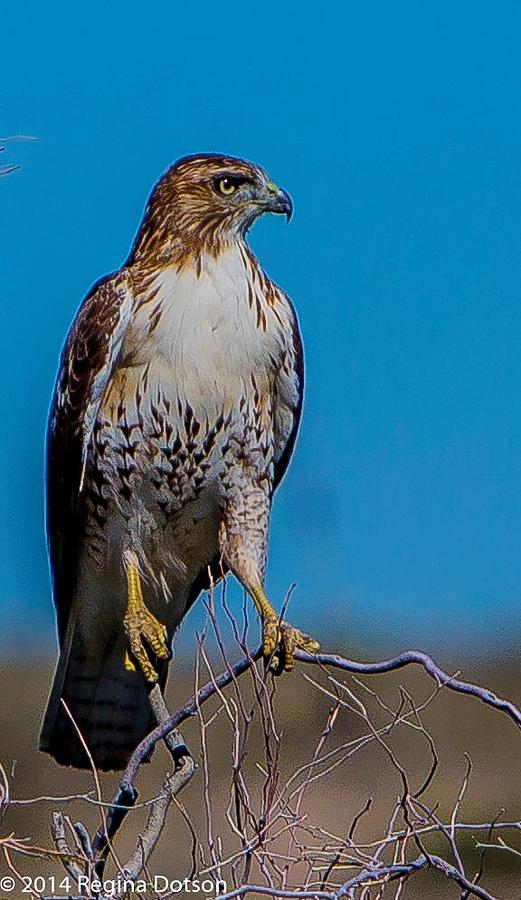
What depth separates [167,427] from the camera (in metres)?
4.64

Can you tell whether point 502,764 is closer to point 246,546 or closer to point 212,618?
point 246,546

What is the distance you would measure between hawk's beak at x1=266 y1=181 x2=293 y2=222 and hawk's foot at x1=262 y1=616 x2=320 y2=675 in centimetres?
116

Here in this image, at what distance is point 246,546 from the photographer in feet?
15.8

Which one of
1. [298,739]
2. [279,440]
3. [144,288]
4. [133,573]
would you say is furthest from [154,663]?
[298,739]

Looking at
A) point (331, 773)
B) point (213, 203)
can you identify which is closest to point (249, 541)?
point (213, 203)

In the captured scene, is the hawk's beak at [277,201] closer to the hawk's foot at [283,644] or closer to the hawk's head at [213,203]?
the hawk's head at [213,203]

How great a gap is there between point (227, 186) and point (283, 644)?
1.34 meters

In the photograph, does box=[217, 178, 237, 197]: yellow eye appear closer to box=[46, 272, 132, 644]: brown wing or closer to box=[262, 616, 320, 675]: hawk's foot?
box=[46, 272, 132, 644]: brown wing

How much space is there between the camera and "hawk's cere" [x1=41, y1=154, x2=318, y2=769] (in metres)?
4.65

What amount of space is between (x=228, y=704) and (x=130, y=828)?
8.83 meters

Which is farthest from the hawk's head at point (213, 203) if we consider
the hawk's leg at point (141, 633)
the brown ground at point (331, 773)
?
the brown ground at point (331, 773)

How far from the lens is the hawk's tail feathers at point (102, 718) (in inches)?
199

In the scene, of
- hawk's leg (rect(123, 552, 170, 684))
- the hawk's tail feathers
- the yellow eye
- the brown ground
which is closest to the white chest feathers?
the yellow eye

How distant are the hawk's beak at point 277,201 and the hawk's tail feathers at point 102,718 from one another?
4.56 ft
